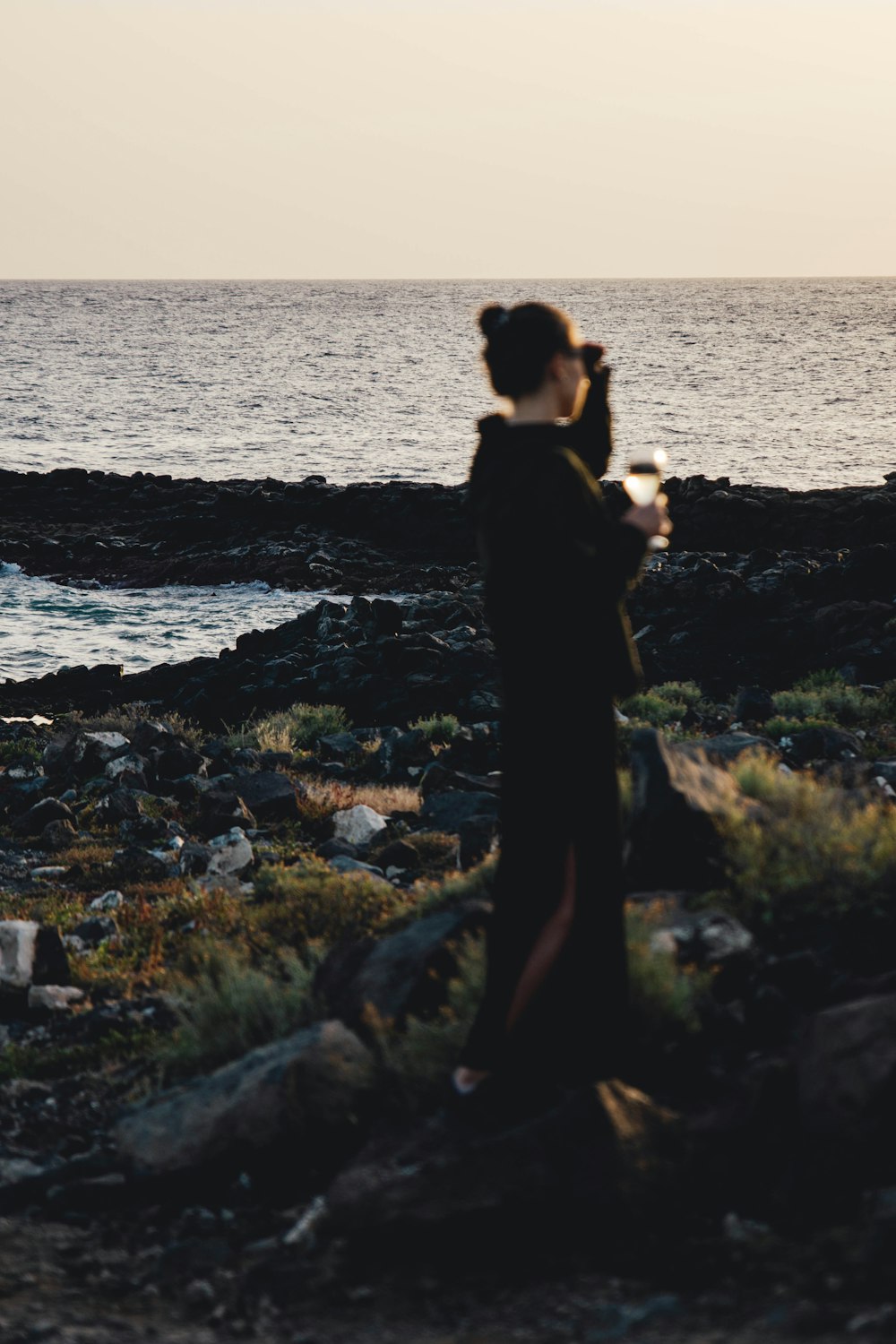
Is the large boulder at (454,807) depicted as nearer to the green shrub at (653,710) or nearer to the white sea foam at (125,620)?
the green shrub at (653,710)

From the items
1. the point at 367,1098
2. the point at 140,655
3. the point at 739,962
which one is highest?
the point at 739,962

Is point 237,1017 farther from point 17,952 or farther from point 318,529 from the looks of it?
point 318,529

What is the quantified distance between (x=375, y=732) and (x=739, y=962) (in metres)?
10.8

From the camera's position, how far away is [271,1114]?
4777mm

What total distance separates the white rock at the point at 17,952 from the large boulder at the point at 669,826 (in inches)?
148

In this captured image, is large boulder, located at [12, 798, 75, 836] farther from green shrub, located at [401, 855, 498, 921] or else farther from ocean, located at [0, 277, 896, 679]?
ocean, located at [0, 277, 896, 679]

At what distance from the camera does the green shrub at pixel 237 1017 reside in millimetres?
5473

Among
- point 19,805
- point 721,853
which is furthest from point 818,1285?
point 19,805

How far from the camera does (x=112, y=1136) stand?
219 inches

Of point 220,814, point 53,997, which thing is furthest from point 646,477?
point 220,814

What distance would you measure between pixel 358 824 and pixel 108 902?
222 cm

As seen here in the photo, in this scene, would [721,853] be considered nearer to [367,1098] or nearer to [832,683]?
[367,1098]

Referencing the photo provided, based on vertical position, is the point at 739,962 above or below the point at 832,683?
above

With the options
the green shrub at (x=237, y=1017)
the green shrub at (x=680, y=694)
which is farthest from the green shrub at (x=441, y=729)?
the green shrub at (x=237, y=1017)
